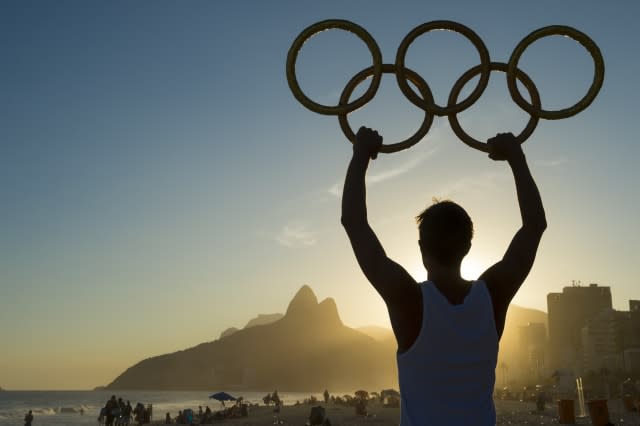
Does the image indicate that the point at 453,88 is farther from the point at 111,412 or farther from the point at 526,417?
the point at 526,417

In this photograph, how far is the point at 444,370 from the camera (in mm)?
2195

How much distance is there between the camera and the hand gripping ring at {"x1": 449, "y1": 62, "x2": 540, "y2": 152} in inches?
187

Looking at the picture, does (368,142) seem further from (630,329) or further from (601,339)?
(601,339)

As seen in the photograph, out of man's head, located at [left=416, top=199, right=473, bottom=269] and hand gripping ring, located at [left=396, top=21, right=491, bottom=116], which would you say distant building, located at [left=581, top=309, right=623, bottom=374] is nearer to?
hand gripping ring, located at [left=396, top=21, right=491, bottom=116]

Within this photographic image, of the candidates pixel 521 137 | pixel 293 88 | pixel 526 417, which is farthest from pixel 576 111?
pixel 526 417

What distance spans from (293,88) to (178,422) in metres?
52.6

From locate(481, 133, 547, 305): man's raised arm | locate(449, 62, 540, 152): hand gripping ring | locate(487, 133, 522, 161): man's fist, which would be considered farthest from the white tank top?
locate(449, 62, 540, 152): hand gripping ring

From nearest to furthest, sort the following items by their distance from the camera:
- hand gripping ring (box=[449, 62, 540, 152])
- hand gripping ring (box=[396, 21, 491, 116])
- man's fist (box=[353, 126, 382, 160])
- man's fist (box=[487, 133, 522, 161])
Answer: man's fist (box=[353, 126, 382, 160])
man's fist (box=[487, 133, 522, 161])
hand gripping ring (box=[449, 62, 540, 152])
hand gripping ring (box=[396, 21, 491, 116])

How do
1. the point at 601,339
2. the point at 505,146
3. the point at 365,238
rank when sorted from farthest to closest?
the point at 601,339 < the point at 505,146 < the point at 365,238

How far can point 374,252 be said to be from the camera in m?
2.29

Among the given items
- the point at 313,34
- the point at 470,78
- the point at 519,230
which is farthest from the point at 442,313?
the point at 470,78

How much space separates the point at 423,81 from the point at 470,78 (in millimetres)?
791

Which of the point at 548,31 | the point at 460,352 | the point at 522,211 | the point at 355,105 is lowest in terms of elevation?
the point at 460,352

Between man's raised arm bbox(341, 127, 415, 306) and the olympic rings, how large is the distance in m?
1.91
